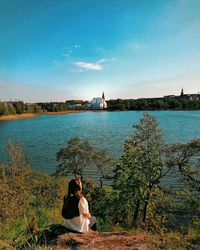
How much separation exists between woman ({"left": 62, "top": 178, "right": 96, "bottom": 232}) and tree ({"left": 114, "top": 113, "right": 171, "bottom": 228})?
702 cm

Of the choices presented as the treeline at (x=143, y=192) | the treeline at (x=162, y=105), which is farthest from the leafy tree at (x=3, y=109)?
the treeline at (x=143, y=192)

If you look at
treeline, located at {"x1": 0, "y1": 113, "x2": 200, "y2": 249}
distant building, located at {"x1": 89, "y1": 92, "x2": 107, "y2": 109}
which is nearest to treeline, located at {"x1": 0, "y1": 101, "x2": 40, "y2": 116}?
distant building, located at {"x1": 89, "y1": 92, "x2": 107, "y2": 109}

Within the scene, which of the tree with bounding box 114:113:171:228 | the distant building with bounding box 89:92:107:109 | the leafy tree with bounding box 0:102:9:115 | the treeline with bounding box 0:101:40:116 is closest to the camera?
the tree with bounding box 114:113:171:228

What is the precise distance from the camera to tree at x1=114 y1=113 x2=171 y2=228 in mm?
13203

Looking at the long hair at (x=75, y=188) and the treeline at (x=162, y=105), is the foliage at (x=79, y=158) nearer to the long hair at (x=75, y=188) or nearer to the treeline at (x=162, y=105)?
the long hair at (x=75, y=188)

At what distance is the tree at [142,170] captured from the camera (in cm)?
1320

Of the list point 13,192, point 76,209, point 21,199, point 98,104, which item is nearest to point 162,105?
point 98,104

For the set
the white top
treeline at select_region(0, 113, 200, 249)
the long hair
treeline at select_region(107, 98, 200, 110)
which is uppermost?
treeline at select_region(107, 98, 200, 110)

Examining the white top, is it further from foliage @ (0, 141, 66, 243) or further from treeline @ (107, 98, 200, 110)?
treeline @ (107, 98, 200, 110)

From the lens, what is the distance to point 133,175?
13.3 metres

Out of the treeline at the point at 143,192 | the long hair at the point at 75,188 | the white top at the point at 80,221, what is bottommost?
the treeline at the point at 143,192

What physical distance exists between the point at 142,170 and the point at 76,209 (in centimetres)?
781

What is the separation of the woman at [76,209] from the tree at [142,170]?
702 centimetres

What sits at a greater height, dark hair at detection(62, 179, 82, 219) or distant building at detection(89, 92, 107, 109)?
distant building at detection(89, 92, 107, 109)
